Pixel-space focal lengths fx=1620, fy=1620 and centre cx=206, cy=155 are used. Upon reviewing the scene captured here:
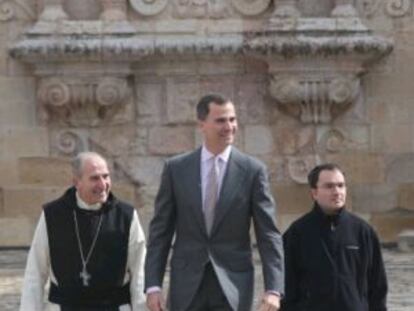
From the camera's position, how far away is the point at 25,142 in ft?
47.6

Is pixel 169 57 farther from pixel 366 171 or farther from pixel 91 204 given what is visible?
pixel 91 204

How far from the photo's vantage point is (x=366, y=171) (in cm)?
1458

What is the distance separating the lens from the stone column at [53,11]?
14234mm

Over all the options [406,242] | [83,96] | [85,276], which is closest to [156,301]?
[85,276]

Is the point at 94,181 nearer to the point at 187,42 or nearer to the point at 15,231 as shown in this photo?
the point at 187,42

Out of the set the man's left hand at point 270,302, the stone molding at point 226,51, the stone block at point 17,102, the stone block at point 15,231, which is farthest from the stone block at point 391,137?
the man's left hand at point 270,302

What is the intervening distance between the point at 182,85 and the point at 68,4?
1.24 metres

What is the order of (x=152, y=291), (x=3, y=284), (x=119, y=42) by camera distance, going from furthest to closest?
(x=119, y=42) < (x=3, y=284) < (x=152, y=291)

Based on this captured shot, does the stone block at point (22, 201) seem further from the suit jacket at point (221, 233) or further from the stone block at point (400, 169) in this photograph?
the suit jacket at point (221, 233)

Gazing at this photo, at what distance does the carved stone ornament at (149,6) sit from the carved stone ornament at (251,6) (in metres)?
0.64

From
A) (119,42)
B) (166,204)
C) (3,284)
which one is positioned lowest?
(3,284)

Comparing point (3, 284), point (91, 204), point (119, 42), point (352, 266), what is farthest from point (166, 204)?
point (119, 42)

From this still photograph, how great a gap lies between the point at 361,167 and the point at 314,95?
845mm

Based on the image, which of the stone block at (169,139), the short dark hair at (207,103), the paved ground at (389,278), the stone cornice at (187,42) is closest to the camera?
the short dark hair at (207,103)
